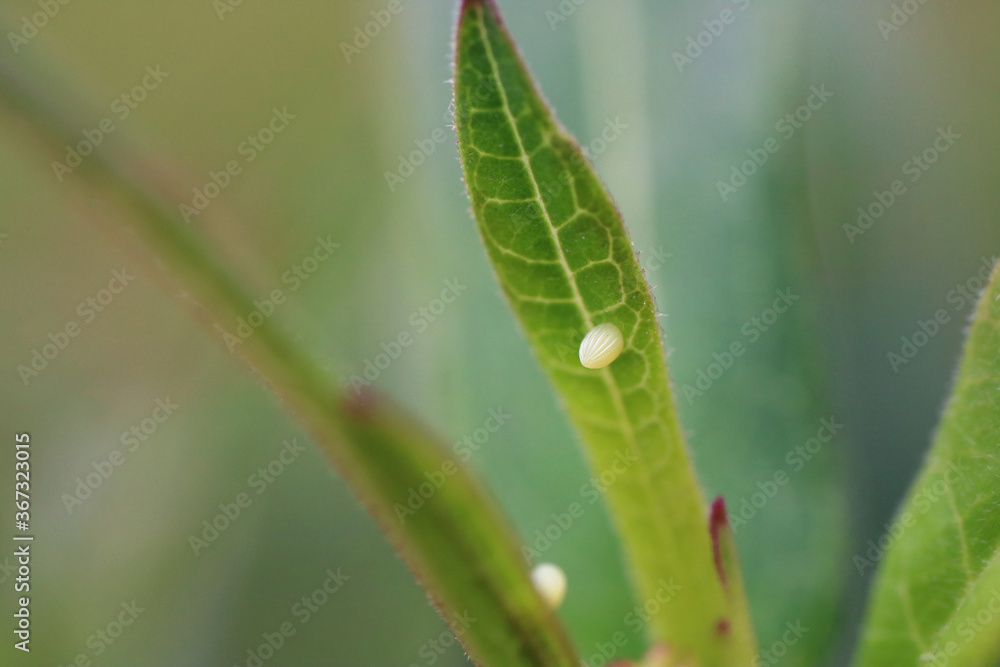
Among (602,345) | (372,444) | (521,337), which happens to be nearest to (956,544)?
(602,345)

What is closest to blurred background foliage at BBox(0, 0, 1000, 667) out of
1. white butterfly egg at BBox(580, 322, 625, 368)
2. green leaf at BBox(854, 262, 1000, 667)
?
green leaf at BBox(854, 262, 1000, 667)

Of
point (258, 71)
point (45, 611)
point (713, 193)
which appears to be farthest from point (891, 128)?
point (45, 611)

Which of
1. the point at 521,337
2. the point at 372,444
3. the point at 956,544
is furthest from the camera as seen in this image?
the point at 521,337

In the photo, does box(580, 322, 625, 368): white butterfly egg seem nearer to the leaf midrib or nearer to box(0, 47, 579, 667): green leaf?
the leaf midrib

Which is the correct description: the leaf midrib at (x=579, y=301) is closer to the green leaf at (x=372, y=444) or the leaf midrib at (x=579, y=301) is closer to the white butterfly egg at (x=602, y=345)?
the white butterfly egg at (x=602, y=345)

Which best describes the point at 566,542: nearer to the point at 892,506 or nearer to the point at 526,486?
the point at 526,486

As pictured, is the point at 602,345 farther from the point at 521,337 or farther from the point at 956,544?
the point at 521,337
